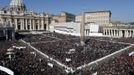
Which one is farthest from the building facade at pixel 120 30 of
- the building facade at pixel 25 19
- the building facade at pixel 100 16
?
the building facade at pixel 25 19

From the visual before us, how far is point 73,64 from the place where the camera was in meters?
31.8

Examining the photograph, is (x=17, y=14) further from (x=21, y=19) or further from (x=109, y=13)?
(x=109, y=13)

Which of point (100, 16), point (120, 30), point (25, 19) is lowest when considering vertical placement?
point (120, 30)

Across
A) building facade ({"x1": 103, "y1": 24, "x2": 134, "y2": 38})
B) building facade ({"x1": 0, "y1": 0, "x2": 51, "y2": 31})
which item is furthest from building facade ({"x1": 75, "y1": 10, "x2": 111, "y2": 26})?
building facade ({"x1": 0, "y1": 0, "x2": 51, "y2": 31})

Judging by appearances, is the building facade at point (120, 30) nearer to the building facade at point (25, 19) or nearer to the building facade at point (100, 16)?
the building facade at point (100, 16)

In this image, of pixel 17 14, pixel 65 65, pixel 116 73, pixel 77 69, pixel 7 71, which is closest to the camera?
pixel 7 71

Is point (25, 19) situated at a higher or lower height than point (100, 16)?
lower

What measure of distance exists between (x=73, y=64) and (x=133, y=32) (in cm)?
7050

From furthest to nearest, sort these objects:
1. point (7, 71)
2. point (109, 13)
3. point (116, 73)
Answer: point (109, 13), point (116, 73), point (7, 71)

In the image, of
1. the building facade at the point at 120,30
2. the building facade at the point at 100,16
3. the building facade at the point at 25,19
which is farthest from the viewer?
the building facade at the point at 100,16

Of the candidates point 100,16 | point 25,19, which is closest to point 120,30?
point 100,16

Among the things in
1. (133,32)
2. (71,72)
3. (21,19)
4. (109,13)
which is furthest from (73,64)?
(109,13)

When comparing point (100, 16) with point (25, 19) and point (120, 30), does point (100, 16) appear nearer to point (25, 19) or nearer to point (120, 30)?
point (120, 30)

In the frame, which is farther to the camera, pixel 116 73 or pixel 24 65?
pixel 24 65
